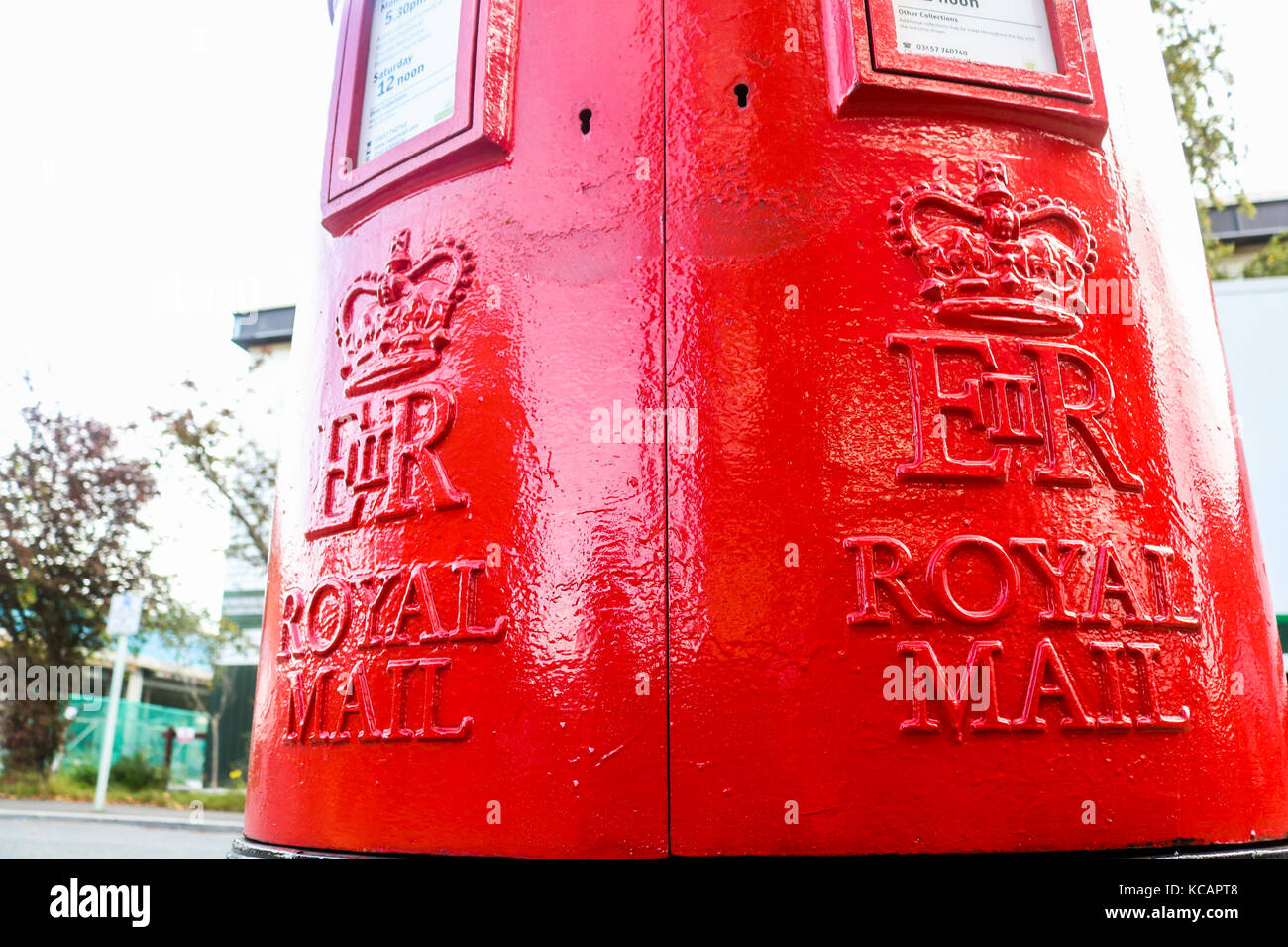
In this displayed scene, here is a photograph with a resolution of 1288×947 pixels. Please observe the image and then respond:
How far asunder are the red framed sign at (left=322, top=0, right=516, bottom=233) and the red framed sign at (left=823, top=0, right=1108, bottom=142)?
2.44ft

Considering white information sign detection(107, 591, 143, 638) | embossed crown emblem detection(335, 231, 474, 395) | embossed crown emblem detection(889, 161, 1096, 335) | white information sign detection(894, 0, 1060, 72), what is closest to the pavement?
white information sign detection(107, 591, 143, 638)

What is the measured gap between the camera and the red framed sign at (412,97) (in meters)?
2.30

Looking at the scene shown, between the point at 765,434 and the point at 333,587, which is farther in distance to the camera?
the point at 333,587

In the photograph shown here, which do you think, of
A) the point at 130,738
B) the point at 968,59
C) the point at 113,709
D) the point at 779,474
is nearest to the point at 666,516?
the point at 779,474

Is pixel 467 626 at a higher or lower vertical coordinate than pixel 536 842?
higher

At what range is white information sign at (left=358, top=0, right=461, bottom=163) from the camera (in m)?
2.45

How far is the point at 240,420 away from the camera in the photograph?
50.9ft

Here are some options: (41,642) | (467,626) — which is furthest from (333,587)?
(41,642)

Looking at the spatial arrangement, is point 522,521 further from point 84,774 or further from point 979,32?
point 84,774

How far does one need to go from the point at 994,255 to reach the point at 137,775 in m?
15.8

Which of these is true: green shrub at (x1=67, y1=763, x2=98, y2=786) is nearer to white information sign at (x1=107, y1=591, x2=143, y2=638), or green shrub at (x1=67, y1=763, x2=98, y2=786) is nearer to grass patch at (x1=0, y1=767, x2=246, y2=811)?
grass patch at (x1=0, y1=767, x2=246, y2=811)

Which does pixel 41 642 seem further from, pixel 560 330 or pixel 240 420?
pixel 560 330
